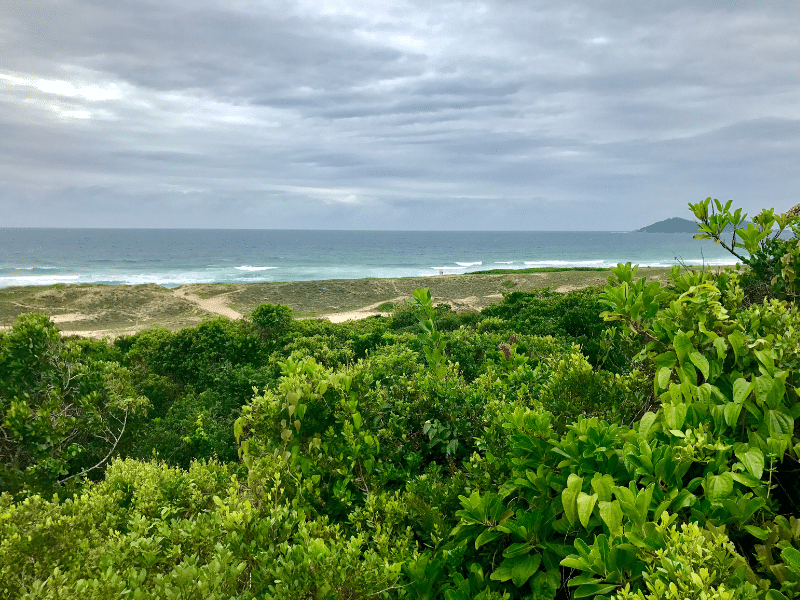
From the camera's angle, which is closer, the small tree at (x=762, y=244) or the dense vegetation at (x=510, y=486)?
the dense vegetation at (x=510, y=486)

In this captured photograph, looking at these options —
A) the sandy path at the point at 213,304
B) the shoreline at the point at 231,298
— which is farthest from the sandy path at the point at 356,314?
the sandy path at the point at 213,304

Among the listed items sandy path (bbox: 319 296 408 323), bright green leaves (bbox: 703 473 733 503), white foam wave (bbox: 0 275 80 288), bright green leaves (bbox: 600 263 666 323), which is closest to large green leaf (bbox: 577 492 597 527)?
bright green leaves (bbox: 703 473 733 503)

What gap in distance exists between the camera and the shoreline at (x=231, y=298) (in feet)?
96.8

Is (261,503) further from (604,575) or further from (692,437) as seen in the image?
(692,437)

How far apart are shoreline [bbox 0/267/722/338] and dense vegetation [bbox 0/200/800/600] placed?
2373cm

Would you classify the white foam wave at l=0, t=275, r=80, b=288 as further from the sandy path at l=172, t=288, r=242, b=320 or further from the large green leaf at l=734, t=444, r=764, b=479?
the large green leaf at l=734, t=444, r=764, b=479

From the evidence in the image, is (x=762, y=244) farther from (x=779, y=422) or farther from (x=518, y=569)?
(x=518, y=569)

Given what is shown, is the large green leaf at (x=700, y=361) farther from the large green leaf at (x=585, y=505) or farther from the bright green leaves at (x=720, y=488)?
the large green leaf at (x=585, y=505)

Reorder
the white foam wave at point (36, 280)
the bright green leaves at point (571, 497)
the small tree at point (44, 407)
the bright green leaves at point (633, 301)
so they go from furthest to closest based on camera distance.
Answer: the white foam wave at point (36, 280)
the small tree at point (44, 407)
the bright green leaves at point (633, 301)
the bright green leaves at point (571, 497)

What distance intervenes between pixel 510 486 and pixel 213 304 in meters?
34.9

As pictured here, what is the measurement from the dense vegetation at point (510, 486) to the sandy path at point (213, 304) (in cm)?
2820

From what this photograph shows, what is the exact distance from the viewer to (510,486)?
2283 mm

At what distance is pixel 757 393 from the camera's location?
189 centimetres

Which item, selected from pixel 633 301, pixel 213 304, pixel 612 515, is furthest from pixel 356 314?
pixel 612 515
